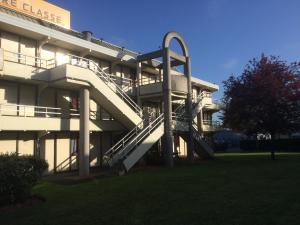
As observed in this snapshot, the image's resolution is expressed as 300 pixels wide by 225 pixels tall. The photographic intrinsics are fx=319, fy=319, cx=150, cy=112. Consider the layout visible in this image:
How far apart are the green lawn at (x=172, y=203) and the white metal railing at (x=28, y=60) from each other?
8.28 metres

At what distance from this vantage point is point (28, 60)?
19.8 m

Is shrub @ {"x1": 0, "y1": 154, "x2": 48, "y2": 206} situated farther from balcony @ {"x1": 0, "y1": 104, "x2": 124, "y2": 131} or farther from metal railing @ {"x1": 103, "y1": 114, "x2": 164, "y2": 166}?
metal railing @ {"x1": 103, "y1": 114, "x2": 164, "y2": 166}

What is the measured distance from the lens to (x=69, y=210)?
9773mm

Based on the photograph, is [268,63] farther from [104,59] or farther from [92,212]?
[92,212]

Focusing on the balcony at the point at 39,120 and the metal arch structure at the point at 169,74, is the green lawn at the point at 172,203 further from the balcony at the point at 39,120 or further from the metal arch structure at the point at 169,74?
the metal arch structure at the point at 169,74

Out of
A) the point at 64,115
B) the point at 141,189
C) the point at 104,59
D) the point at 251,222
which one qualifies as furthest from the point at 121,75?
the point at 251,222

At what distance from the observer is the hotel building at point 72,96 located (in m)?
18.4

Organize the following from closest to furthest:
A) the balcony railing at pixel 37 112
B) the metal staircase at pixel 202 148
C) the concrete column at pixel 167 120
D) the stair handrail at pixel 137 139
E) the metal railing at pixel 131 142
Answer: the balcony railing at pixel 37 112, the metal railing at pixel 131 142, the stair handrail at pixel 137 139, the concrete column at pixel 167 120, the metal staircase at pixel 202 148

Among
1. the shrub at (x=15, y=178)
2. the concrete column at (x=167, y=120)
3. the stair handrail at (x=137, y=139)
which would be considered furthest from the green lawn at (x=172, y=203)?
the concrete column at (x=167, y=120)

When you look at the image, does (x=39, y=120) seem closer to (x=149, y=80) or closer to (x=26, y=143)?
(x=26, y=143)

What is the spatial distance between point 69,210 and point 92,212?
876mm

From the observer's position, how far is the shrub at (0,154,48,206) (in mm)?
10359

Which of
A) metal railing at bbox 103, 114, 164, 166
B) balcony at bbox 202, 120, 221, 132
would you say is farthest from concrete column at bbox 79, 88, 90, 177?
balcony at bbox 202, 120, 221, 132

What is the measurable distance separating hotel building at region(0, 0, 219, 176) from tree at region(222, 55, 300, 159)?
13.5 feet
